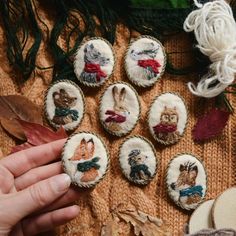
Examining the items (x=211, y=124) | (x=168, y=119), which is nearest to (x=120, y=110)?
(x=168, y=119)

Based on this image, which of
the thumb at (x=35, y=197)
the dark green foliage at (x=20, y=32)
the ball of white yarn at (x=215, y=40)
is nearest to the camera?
the thumb at (x=35, y=197)

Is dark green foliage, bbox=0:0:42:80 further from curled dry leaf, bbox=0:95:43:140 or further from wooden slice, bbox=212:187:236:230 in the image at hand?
wooden slice, bbox=212:187:236:230

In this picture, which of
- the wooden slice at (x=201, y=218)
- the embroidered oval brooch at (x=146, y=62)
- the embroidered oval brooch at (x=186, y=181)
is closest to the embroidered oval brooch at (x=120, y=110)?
the embroidered oval brooch at (x=146, y=62)

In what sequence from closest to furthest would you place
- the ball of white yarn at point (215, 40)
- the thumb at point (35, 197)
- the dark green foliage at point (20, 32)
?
the thumb at point (35, 197) → the ball of white yarn at point (215, 40) → the dark green foliage at point (20, 32)

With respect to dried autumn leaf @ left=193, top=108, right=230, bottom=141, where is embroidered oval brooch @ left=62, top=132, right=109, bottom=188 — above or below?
below

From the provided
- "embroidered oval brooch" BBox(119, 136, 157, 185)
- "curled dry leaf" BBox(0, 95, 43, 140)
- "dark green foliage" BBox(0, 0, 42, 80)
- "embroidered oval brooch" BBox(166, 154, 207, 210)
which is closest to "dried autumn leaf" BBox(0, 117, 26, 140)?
"curled dry leaf" BBox(0, 95, 43, 140)

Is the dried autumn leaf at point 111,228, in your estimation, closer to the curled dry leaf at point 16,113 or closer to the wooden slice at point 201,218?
the wooden slice at point 201,218

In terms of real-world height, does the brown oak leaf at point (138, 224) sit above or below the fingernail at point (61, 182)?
below

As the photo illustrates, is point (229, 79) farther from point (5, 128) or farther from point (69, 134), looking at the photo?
point (5, 128)
